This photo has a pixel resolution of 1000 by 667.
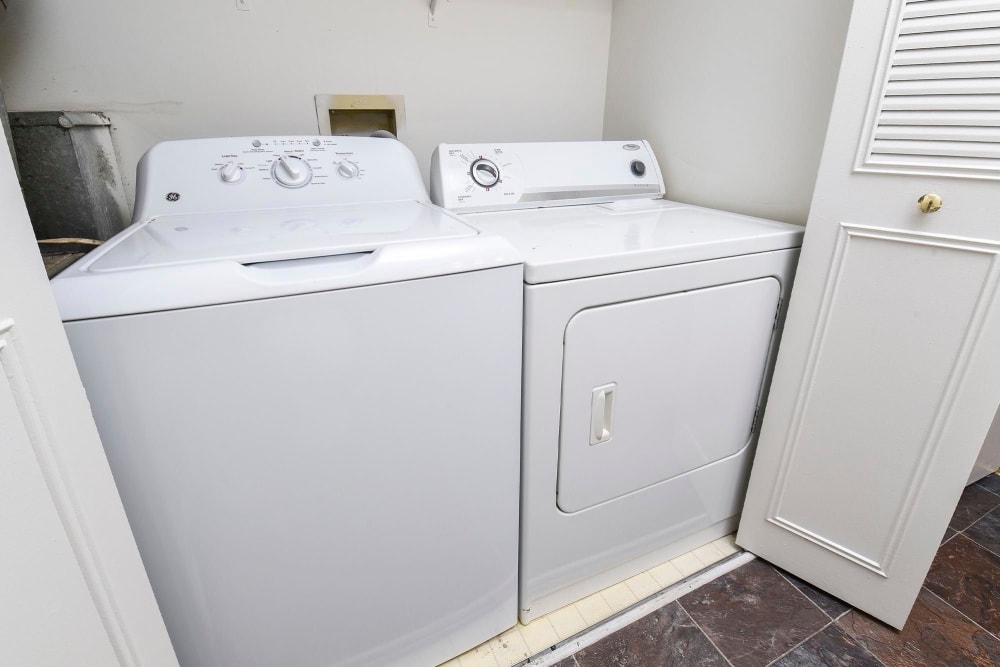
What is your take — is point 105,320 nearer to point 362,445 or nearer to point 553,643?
point 362,445

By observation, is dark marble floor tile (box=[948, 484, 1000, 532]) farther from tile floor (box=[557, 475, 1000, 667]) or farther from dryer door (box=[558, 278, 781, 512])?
dryer door (box=[558, 278, 781, 512])

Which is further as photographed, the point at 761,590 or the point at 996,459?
the point at 996,459

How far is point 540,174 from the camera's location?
4.98 ft

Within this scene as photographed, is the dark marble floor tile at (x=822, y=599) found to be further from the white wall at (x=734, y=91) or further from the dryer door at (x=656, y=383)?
the white wall at (x=734, y=91)

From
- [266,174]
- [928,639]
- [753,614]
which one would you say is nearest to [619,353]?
[753,614]

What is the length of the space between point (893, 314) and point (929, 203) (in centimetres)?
24

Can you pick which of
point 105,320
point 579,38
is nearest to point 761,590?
point 105,320

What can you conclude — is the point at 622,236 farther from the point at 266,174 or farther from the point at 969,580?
the point at 969,580

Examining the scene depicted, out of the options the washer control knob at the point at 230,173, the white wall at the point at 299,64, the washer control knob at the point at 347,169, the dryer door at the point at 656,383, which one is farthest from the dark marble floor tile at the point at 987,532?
the washer control knob at the point at 230,173

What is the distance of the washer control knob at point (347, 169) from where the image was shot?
1290 mm

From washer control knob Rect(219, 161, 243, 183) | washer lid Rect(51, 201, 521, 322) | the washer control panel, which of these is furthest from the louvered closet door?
washer control knob Rect(219, 161, 243, 183)

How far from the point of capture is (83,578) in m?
0.60

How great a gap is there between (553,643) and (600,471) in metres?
0.48

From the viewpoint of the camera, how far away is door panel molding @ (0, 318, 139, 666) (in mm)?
508
